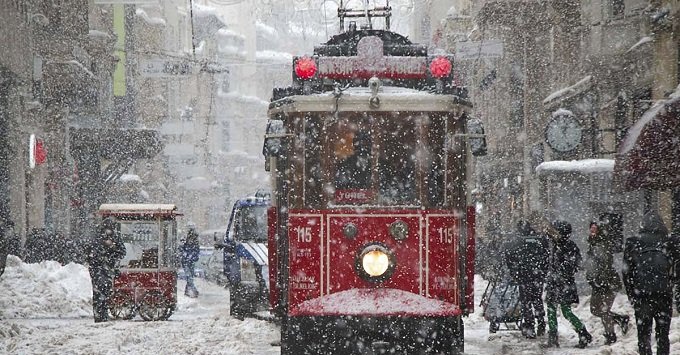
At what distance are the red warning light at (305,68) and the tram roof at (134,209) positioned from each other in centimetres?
859

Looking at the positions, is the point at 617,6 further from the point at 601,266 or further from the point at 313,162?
the point at 313,162

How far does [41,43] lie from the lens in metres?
32.3

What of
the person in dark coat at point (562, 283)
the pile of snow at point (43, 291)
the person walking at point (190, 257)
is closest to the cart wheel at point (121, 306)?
the pile of snow at point (43, 291)

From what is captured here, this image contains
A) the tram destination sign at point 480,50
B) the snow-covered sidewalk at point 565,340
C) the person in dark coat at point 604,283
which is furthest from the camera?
the tram destination sign at point 480,50

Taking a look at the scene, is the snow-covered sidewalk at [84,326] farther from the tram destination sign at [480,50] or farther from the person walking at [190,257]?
the tram destination sign at [480,50]

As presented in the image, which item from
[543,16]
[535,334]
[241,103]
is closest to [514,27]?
[543,16]

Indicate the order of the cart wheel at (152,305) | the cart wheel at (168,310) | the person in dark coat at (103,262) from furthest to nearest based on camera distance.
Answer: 1. the cart wheel at (168,310)
2. the cart wheel at (152,305)
3. the person in dark coat at (103,262)

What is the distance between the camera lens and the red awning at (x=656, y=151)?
522 inches

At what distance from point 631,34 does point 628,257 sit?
12.1m

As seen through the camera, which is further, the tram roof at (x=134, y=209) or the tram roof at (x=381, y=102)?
the tram roof at (x=134, y=209)

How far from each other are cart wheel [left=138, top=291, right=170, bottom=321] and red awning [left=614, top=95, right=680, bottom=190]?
870 cm

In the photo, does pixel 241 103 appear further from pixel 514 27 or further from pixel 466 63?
pixel 514 27

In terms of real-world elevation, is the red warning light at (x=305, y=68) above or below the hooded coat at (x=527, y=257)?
above

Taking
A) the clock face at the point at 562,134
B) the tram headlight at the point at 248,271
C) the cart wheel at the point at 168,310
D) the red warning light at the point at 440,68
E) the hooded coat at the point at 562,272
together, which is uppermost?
the red warning light at the point at 440,68
